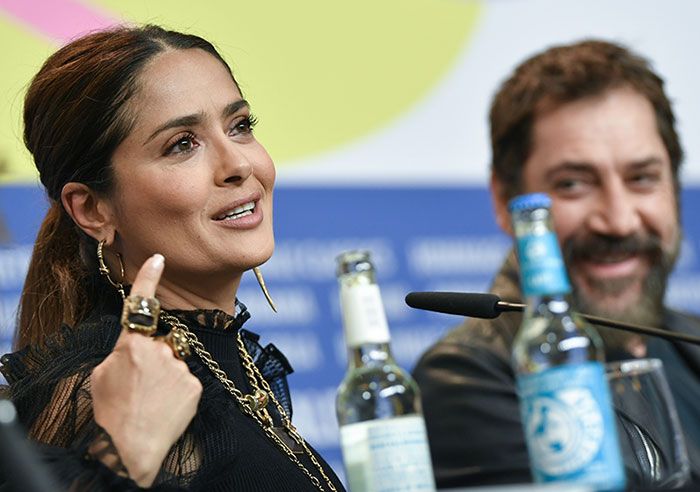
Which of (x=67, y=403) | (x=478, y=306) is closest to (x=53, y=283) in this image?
(x=67, y=403)

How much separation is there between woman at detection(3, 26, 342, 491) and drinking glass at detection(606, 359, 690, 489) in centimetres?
77

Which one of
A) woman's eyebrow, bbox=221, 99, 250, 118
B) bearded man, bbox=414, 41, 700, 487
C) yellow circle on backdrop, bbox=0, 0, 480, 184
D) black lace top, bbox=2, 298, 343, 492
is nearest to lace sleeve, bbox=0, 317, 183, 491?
black lace top, bbox=2, 298, 343, 492

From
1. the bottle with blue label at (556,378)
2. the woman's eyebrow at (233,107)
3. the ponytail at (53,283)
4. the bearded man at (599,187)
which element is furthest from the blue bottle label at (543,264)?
the bearded man at (599,187)

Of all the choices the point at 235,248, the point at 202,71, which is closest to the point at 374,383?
the point at 235,248

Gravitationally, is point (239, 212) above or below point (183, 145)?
below

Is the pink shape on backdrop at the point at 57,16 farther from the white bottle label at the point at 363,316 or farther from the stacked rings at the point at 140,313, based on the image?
the white bottle label at the point at 363,316

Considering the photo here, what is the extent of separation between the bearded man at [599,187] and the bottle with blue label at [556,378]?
1.75 m

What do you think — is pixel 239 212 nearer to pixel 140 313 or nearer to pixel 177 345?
pixel 177 345

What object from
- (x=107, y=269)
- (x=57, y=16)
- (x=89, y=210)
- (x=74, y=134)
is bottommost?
(x=107, y=269)

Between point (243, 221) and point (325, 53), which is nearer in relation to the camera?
point (243, 221)

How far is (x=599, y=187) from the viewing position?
10.3 feet

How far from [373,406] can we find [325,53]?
2390 mm

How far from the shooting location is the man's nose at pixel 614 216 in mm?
3113

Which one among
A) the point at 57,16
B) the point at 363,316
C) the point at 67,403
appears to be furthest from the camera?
the point at 57,16
